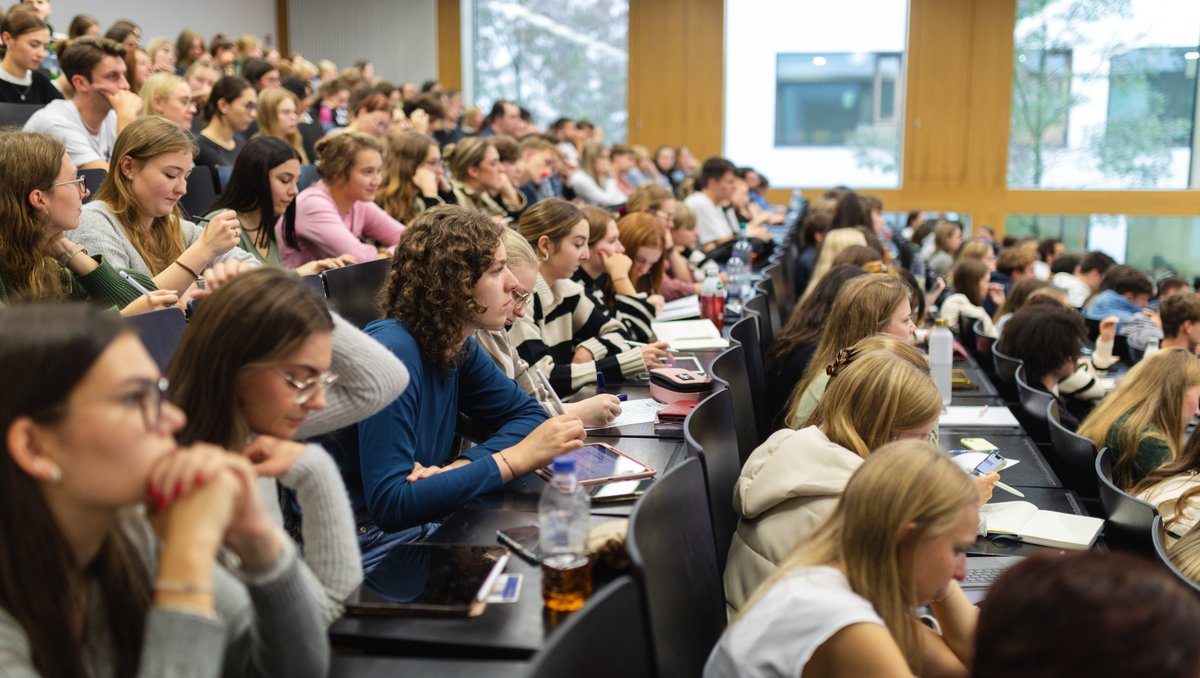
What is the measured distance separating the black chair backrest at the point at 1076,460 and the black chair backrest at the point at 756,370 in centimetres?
88

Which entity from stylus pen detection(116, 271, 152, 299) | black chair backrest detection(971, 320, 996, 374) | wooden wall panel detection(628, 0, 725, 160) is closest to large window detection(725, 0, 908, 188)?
wooden wall panel detection(628, 0, 725, 160)

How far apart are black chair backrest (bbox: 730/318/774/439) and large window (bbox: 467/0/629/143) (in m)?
11.6

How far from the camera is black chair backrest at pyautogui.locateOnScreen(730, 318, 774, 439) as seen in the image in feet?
10.1

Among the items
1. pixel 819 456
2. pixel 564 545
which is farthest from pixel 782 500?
pixel 564 545

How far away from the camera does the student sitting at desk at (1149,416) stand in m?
3.20

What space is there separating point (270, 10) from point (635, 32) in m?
5.17

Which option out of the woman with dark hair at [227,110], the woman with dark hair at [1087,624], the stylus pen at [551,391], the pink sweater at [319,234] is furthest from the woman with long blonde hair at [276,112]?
the woman with dark hair at [1087,624]

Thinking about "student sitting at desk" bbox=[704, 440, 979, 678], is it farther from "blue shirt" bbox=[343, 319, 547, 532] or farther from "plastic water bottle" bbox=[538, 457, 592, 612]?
"blue shirt" bbox=[343, 319, 547, 532]

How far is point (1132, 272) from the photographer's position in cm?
701

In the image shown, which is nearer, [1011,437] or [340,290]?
[340,290]

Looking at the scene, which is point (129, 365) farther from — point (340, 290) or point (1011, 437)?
point (1011, 437)

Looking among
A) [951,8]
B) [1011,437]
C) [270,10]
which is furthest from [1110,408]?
[270,10]

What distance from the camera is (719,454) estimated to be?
221cm

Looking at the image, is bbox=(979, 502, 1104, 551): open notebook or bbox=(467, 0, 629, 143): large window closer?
bbox=(979, 502, 1104, 551): open notebook
